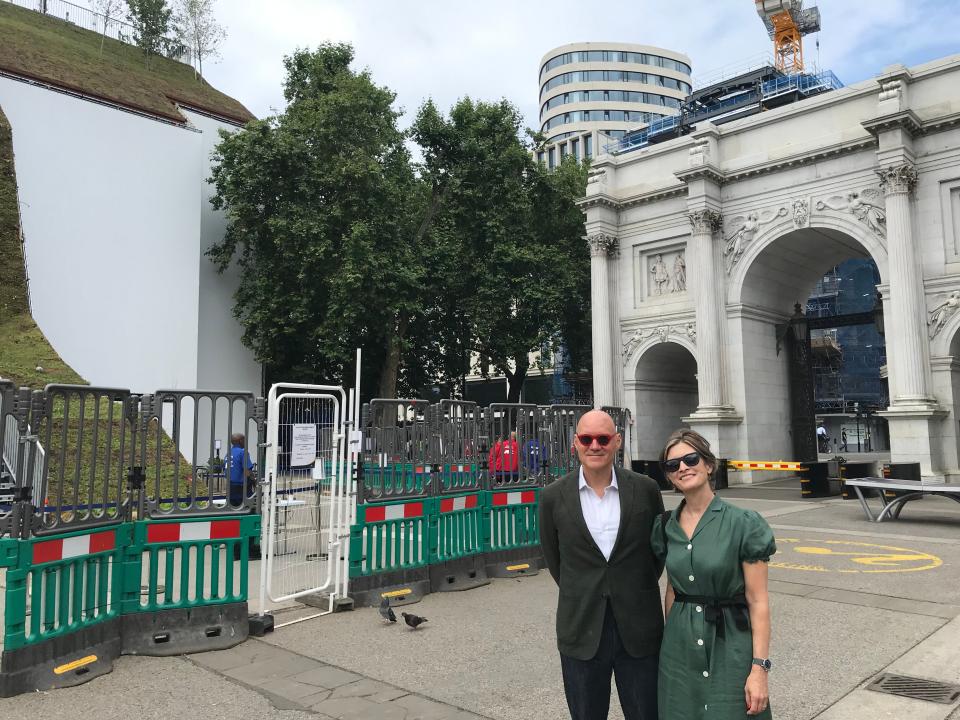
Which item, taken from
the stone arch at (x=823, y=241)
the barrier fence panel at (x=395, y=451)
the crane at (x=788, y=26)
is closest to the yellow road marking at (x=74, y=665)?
the barrier fence panel at (x=395, y=451)

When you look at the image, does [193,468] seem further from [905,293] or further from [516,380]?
[516,380]

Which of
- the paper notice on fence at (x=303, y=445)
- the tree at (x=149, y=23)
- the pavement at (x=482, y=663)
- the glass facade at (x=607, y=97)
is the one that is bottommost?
the pavement at (x=482, y=663)

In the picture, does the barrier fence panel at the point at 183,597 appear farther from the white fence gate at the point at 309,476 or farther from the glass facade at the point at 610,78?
the glass facade at the point at 610,78

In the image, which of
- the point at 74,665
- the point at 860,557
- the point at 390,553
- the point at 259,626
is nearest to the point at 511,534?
the point at 390,553

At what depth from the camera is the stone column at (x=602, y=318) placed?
1107 inches

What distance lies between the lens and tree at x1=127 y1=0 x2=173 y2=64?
3978 centimetres

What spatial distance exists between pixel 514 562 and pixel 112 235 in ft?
76.3

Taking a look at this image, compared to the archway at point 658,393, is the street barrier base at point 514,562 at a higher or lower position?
lower

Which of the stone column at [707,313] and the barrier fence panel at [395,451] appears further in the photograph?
the stone column at [707,313]

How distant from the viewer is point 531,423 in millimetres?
10156

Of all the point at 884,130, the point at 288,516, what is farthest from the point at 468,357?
the point at 288,516

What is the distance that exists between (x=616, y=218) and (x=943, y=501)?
15.4m

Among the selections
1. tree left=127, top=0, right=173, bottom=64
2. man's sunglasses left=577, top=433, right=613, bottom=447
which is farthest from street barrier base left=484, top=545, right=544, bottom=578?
tree left=127, top=0, right=173, bottom=64

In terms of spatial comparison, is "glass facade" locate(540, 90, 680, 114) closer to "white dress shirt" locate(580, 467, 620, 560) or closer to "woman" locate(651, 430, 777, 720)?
"white dress shirt" locate(580, 467, 620, 560)
